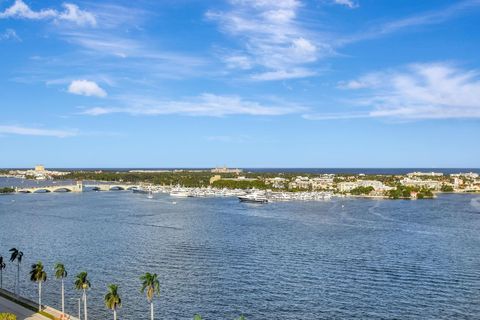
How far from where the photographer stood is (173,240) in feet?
277

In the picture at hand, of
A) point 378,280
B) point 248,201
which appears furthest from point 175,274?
point 248,201

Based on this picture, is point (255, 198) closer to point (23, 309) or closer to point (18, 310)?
point (23, 309)

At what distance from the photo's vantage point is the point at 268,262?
219 feet

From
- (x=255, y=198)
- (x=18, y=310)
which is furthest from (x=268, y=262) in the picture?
(x=255, y=198)

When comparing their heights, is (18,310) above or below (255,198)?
below

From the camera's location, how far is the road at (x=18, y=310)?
4247 centimetres

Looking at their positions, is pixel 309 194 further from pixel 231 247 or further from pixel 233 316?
pixel 233 316

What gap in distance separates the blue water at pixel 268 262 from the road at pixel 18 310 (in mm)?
4498

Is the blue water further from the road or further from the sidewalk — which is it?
the road

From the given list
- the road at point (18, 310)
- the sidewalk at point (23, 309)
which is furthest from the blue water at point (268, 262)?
the road at point (18, 310)

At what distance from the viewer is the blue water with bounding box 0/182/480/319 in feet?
160

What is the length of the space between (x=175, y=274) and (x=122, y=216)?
213ft

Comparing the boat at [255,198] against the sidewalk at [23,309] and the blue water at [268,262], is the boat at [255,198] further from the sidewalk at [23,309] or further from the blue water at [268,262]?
the sidewalk at [23,309]

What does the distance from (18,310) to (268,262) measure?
3109 centimetres
